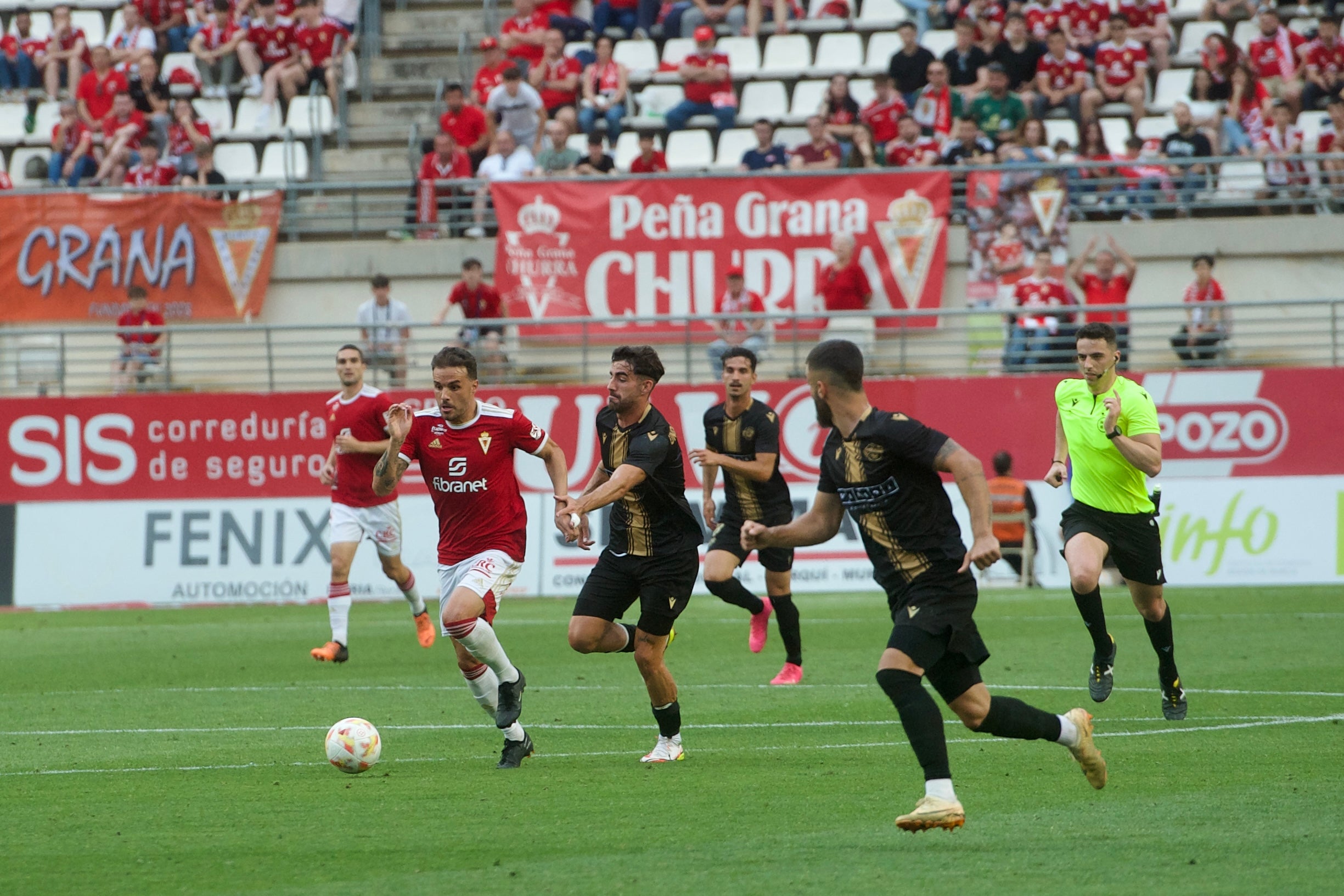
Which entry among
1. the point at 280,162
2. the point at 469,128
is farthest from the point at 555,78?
Result: the point at 280,162

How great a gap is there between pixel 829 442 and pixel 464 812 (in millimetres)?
2307

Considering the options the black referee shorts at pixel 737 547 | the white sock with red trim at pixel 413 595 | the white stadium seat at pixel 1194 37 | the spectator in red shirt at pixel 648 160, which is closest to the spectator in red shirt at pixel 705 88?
the spectator in red shirt at pixel 648 160

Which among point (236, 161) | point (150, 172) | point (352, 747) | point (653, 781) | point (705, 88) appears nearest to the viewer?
point (653, 781)

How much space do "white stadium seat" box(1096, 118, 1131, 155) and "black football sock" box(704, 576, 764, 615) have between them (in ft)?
41.8

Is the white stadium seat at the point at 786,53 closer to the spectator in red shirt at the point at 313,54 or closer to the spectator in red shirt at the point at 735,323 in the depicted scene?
the spectator in red shirt at the point at 735,323

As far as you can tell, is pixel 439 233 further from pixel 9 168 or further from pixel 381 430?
pixel 381 430

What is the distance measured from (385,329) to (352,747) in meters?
14.0

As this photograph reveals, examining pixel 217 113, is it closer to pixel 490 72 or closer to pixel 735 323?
pixel 490 72

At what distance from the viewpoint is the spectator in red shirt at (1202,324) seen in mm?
→ 20547

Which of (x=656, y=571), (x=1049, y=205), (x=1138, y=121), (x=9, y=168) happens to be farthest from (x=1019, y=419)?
(x=9, y=168)

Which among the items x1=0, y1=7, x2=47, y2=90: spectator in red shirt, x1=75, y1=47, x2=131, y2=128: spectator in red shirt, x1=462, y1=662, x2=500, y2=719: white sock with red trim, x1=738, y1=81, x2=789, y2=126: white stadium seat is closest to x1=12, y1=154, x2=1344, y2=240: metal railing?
x1=75, y1=47, x2=131, y2=128: spectator in red shirt

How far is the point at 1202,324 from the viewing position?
67.6ft

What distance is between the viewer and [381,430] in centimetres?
1452

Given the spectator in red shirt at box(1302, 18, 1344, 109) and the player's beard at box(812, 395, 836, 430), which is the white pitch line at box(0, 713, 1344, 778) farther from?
the spectator in red shirt at box(1302, 18, 1344, 109)
